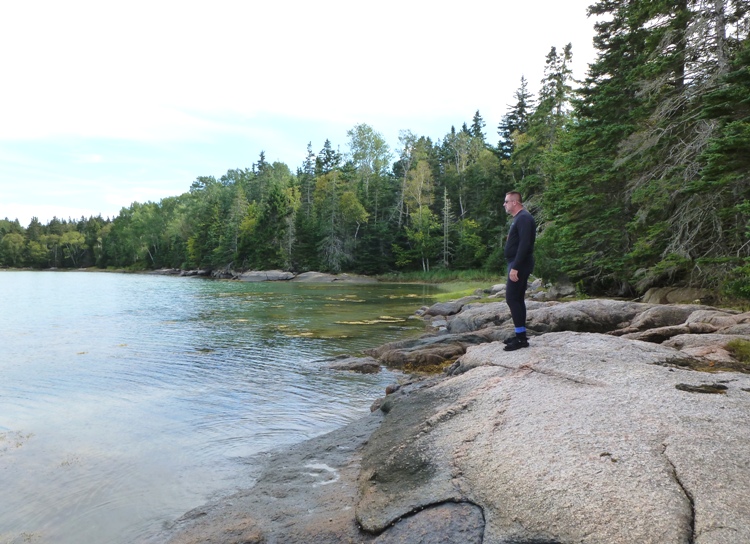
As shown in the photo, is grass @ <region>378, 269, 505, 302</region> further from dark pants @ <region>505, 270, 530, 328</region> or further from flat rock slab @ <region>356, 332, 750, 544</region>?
flat rock slab @ <region>356, 332, 750, 544</region>

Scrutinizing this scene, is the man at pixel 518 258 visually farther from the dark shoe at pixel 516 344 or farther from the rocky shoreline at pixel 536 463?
the rocky shoreline at pixel 536 463

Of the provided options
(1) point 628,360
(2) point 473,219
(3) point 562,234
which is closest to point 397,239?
(2) point 473,219

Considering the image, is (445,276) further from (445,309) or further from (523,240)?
(523,240)

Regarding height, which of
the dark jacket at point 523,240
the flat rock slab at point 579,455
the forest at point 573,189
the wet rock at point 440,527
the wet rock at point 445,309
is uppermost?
the forest at point 573,189

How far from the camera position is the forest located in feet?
45.6

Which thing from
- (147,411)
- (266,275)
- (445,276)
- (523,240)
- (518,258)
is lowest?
(147,411)

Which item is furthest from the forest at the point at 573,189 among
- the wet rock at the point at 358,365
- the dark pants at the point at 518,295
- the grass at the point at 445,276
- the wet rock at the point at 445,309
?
the wet rock at the point at 358,365

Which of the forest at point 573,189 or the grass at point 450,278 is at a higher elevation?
the forest at point 573,189

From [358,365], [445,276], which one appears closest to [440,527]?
[358,365]

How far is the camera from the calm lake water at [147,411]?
5.10 meters

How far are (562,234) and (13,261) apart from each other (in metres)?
143

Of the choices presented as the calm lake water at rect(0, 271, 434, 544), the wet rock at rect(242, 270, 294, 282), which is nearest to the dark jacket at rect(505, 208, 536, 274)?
the calm lake water at rect(0, 271, 434, 544)

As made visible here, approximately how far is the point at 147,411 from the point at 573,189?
1842 centimetres

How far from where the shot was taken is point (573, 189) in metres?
20.7
